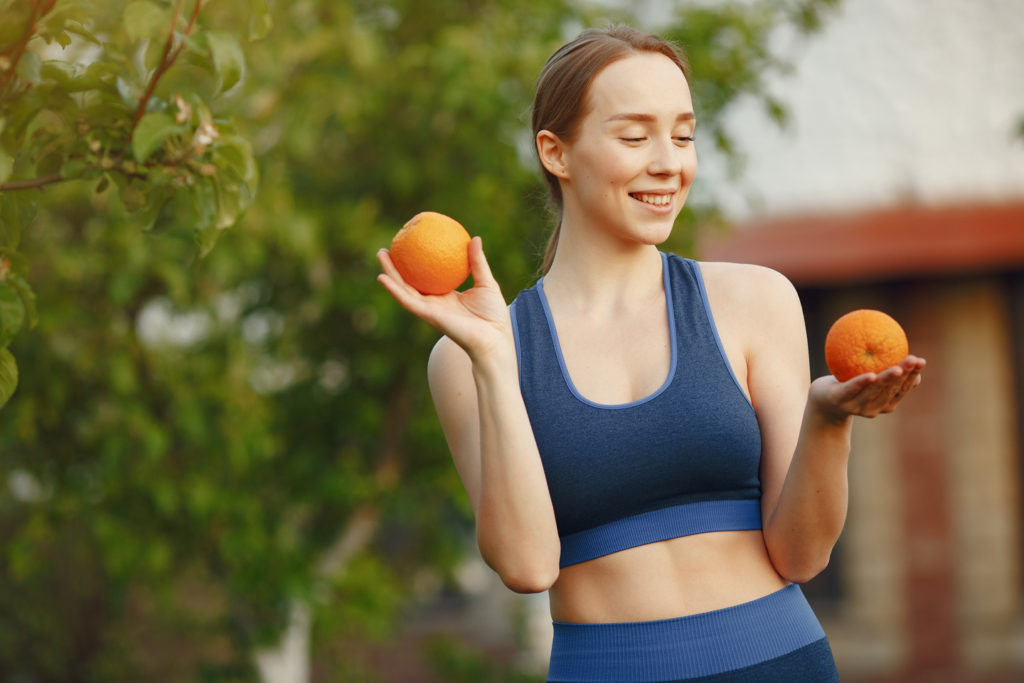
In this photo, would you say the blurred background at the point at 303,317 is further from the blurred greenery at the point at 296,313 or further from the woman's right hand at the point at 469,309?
the woman's right hand at the point at 469,309

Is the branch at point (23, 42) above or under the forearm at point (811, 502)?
above

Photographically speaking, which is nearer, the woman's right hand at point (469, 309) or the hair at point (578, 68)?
the woman's right hand at point (469, 309)

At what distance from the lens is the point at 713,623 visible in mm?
1751

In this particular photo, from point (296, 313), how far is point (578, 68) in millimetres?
2792

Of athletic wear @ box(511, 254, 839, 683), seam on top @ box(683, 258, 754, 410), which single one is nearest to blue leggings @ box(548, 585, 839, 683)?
athletic wear @ box(511, 254, 839, 683)

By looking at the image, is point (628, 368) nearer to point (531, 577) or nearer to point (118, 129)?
point (531, 577)

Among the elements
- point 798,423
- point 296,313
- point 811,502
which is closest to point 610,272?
point 798,423

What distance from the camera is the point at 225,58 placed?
1667 millimetres

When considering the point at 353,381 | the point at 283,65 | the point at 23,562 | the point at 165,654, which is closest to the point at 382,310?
the point at 353,381

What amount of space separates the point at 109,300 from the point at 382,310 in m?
1.03

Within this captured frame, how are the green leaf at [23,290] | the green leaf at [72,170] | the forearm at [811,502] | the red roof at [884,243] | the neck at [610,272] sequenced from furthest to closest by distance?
the red roof at [884,243]
the neck at [610,272]
the green leaf at [72,170]
the green leaf at [23,290]
the forearm at [811,502]

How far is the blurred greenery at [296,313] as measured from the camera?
3.86 meters

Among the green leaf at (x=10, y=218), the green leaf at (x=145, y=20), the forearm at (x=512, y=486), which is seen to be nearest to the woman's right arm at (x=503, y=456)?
the forearm at (x=512, y=486)

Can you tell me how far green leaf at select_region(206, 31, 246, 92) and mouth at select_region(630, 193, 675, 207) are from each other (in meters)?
0.67
